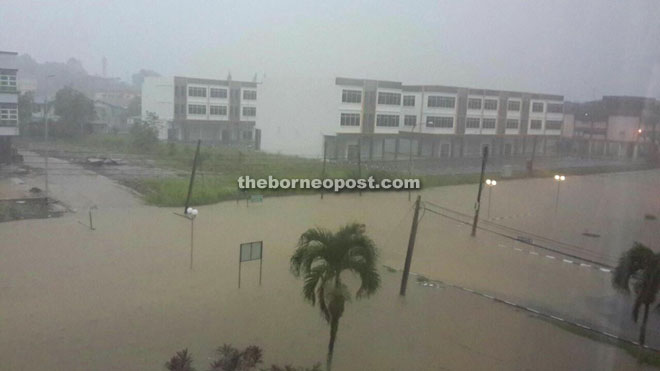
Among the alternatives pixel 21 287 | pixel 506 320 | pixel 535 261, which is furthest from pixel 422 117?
pixel 21 287

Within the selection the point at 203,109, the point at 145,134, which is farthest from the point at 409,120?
the point at 145,134

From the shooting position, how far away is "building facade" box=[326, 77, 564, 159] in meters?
5.85

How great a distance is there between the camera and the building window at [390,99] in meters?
6.31

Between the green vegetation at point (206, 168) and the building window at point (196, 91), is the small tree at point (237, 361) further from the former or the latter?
the building window at point (196, 91)

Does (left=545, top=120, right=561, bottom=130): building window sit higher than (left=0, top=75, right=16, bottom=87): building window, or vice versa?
(left=0, top=75, right=16, bottom=87): building window

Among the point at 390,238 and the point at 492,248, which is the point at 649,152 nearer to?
the point at 492,248

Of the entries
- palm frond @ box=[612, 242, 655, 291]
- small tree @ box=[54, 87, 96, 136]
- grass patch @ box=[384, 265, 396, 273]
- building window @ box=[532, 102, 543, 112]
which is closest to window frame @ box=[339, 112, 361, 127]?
building window @ box=[532, 102, 543, 112]

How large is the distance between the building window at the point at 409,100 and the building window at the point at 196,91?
215 cm

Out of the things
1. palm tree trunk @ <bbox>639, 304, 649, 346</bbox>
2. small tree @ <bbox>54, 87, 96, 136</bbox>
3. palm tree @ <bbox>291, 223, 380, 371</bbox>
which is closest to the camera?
palm tree @ <bbox>291, 223, 380, 371</bbox>

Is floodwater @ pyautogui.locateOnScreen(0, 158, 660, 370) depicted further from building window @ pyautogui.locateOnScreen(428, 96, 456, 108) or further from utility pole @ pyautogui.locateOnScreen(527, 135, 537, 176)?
building window @ pyautogui.locateOnScreen(428, 96, 456, 108)

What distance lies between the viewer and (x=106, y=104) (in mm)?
5730

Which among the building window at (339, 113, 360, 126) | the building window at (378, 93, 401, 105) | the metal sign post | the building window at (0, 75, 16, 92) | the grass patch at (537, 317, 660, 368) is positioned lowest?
the grass patch at (537, 317, 660, 368)

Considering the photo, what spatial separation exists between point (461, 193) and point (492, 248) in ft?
2.83

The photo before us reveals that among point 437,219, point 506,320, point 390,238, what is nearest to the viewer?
point 506,320
